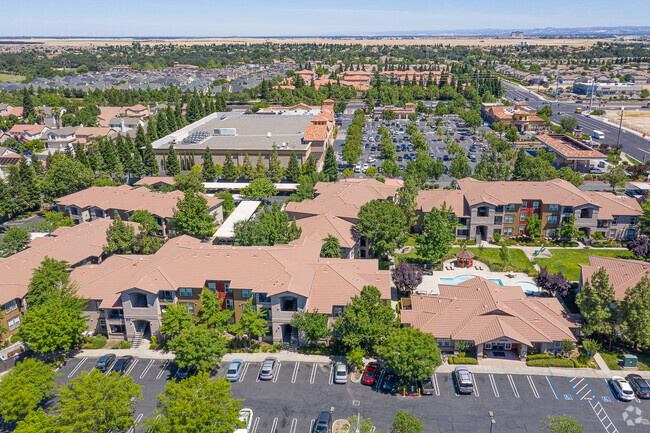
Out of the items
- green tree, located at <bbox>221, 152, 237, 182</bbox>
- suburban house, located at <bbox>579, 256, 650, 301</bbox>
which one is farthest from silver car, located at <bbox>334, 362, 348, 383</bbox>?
green tree, located at <bbox>221, 152, 237, 182</bbox>

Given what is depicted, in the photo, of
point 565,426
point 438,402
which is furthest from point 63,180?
point 565,426

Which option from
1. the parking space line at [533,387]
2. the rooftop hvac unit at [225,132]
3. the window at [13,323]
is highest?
the rooftop hvac unit at [225,132]

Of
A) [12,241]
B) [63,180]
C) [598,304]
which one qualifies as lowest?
[598,304]

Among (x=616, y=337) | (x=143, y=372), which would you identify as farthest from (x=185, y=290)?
(x=616, y=337)

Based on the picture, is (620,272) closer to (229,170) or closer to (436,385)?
(436,385)

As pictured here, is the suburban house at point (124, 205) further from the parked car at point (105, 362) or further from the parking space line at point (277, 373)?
the parking space line at point (277, 373)

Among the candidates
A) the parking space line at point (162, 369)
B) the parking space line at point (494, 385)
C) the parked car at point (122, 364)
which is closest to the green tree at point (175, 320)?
the parking space line at point (162, 369)

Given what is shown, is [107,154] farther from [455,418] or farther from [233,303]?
[455,418]
